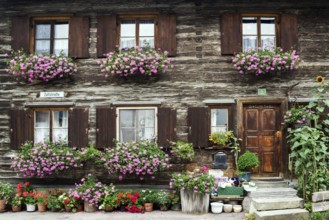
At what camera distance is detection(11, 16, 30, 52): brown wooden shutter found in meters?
10.6

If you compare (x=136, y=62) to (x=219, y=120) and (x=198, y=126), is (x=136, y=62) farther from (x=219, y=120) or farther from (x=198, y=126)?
(x=219, y=120)

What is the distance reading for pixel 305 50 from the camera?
10.4 metres

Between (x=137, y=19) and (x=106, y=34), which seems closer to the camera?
(x=106, y=34)

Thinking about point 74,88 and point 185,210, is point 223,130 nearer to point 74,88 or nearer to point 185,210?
point 185,210

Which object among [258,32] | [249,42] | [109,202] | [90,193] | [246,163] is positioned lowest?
[109,202]

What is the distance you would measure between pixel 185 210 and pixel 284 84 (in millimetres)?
4437

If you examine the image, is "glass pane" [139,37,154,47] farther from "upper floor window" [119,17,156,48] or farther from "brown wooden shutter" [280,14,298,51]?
"brown wooden shutter" [280,14,298,51]

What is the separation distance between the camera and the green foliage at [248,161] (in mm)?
9555

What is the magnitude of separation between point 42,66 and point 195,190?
5312 millimetres

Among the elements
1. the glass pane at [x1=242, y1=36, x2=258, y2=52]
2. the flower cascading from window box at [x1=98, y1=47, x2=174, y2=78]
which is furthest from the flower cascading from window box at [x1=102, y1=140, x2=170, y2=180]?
the glass pane at [x1=242, y1=36, x2=258, y2=52]

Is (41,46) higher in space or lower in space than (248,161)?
higher

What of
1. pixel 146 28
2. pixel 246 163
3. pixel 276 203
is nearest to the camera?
pixel 276 203

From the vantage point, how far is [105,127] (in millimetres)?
10227

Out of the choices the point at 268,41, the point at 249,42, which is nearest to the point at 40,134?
the point at 249,42
